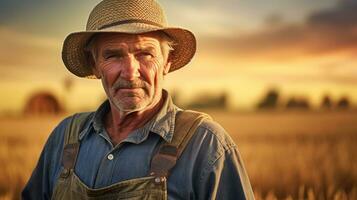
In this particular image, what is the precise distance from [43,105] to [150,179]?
322 centimetres

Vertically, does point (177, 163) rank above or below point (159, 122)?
below

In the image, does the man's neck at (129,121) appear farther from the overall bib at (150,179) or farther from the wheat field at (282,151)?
the wheat field at (282,151)

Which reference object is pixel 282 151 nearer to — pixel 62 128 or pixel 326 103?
pixel 326 103

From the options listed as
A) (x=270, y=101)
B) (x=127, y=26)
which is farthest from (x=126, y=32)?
(x=270, y=101)

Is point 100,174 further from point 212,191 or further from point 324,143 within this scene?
point 324,143

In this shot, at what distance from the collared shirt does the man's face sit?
103 millimetres

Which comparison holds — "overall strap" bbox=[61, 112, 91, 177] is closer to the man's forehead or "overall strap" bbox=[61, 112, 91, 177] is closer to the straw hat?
the straw hat

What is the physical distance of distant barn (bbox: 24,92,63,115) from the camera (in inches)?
184

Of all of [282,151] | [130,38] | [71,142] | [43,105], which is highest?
[130,38]

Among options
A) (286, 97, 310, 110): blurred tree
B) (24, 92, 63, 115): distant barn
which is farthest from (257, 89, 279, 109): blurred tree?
(24, 92, 63, 115): distant barn

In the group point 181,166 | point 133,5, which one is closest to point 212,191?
point 181,166

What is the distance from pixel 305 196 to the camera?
132 inches

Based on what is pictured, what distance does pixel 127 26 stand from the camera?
203cm

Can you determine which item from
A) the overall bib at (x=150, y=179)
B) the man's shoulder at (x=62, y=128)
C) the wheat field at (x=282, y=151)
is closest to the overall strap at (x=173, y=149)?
the overall bib at (x=150, y=179)
